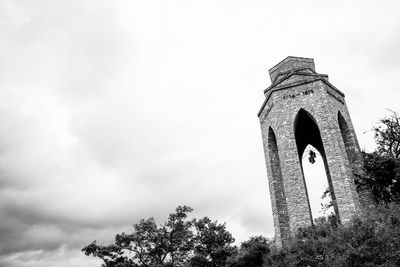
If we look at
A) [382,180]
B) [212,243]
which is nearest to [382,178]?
[382,180]

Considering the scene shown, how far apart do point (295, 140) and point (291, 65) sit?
3943 millimetres

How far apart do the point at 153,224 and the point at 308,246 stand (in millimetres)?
18171

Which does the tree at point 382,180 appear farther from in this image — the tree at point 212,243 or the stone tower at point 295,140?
the tree at point 212,243

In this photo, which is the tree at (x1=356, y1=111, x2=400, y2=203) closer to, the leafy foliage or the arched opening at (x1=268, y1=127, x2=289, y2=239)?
the arched opening at (x1=268, y1=127, x2=289, y2=239)

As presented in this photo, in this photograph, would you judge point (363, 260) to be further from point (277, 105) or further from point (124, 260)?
point (124, 260)

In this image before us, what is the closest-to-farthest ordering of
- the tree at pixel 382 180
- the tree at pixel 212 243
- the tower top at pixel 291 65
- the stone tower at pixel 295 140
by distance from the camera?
1. the stone tower at pixel 295 140
2. the tree at pixel 382 180
3. the tower top at pixel 291 65
4. the tree at pixel 212 243

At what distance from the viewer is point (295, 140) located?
1487cm

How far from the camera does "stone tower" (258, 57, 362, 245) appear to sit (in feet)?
42.8

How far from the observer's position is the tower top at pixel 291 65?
53.3 ft

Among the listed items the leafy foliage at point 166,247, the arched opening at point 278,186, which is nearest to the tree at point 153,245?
the leafy foliage at point 166,247

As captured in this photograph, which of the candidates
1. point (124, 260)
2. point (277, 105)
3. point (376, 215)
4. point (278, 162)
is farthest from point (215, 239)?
point (376, 215)

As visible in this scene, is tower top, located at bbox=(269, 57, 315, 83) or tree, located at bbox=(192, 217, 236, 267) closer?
tower top, located at bbox=(269, 57, 315, 83)

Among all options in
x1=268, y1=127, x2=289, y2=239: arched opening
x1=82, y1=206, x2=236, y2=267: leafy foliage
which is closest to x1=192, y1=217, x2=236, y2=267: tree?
x1=82, y1=206, x2=236, y2=267: leafy foliage

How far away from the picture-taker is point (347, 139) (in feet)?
49.4
